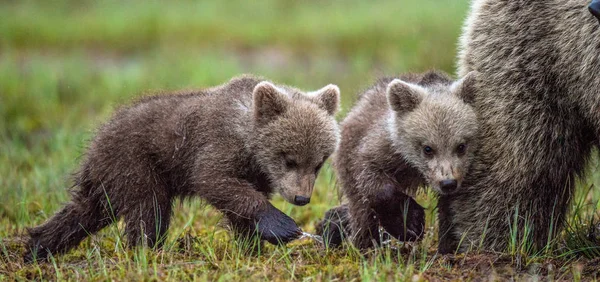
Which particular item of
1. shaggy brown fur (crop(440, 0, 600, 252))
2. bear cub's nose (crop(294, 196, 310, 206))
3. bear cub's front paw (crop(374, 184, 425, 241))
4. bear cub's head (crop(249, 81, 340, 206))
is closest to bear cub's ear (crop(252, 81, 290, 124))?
bear cub's head (crop(249, 81, 340, 206))

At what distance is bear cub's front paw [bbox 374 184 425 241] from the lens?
5.49 metres

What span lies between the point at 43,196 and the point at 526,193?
3651 millimetres

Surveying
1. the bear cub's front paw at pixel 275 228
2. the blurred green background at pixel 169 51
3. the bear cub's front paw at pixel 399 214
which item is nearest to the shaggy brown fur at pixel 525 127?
the bear cub's front paw at pixel 399 214

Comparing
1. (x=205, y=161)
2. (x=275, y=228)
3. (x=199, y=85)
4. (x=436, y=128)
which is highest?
(x=436, y=128)

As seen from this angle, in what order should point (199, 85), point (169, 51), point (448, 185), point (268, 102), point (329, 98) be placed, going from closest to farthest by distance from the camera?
1. point (448, 185)
2. point (268, 102)
3. point (329, 98)
4. point (199, 85)
5. point (169, 51)

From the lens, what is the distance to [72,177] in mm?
6145

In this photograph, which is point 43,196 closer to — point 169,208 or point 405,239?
point 169,208

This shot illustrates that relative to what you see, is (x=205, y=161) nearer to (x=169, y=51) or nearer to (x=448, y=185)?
(x=448, y=185)

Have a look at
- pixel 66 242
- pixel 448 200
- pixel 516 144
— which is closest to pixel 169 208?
pixel 66 242

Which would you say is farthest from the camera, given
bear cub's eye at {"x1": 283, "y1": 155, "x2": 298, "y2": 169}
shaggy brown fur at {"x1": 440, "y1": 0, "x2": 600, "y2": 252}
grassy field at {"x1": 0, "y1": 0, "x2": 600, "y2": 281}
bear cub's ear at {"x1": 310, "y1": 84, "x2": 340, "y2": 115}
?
bear cub's ear at {"x1": 310, "y1": 84, "x2": 340, "y2": 115}

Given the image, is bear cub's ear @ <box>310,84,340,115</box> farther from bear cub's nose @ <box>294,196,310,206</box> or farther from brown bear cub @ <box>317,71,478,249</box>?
bear cub's nose @ <box>294,196,310,206</box>

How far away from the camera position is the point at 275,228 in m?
5.32

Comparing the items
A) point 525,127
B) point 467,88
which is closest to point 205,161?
point 467,88

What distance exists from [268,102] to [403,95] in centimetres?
79
